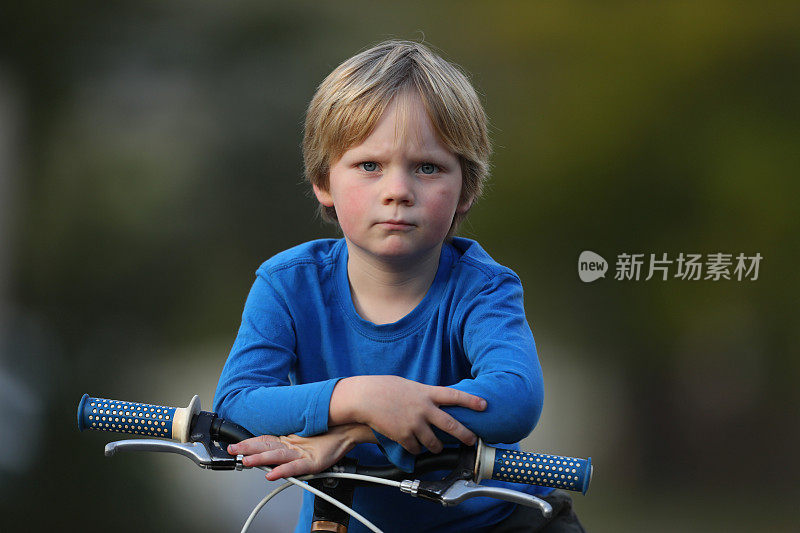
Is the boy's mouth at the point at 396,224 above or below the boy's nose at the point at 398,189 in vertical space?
below

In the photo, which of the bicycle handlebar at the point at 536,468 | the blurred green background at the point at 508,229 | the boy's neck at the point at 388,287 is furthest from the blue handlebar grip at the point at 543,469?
the blurred green background at the point at 508,229

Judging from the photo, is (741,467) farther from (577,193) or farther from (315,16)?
(315,16)

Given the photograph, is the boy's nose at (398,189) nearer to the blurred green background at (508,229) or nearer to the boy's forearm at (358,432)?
the boy's forearm at (358,432)

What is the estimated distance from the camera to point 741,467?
3.09m

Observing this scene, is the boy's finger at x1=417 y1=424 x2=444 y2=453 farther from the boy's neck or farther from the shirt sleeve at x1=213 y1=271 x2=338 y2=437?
the boy's neck

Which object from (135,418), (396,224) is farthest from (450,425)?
(135,418)

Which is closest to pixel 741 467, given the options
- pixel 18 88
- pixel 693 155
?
pixel 693 155

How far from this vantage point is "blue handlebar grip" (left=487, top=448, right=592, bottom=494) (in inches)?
40.9

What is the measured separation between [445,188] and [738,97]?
224cm

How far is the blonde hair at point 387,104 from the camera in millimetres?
1245

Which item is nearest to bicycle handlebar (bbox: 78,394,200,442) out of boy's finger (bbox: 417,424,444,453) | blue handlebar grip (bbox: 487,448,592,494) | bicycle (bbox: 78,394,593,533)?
bicycle (bbox: 78,394,593,533)

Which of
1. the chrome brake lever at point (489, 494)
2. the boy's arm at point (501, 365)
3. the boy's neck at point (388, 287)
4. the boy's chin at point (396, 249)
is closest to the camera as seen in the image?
the chrome brake lever at point (489, 494)

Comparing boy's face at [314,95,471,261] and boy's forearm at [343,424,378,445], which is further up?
boy's face at [314,95,471,261]

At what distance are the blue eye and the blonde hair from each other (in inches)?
1.5
